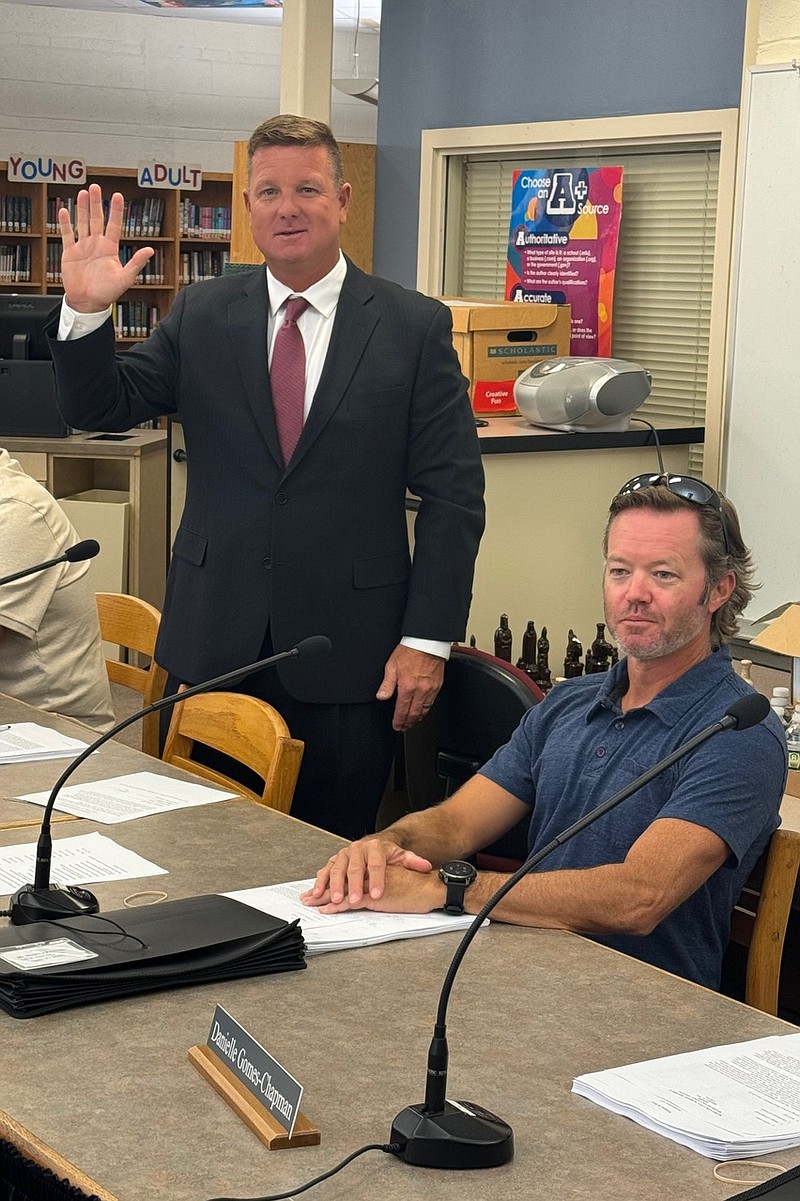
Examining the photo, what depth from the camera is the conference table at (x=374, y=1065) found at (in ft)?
3.93

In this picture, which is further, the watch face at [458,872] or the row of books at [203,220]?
the row of books at [203,220]

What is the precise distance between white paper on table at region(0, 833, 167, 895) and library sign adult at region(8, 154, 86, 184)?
928 centimetres

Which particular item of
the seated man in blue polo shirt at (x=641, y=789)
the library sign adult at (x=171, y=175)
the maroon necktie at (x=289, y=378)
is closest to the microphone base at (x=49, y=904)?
the seated man in blue polo shirt at (x=641, y=789)

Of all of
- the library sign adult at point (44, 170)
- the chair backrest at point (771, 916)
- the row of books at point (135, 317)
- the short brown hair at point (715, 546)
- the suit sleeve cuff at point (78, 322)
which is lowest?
the chair backrest at point (771, 916)

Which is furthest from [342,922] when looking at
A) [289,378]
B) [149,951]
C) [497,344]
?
[497,344]

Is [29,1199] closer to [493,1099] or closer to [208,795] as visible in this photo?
[493,1099]

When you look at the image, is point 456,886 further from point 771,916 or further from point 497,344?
point 497,344

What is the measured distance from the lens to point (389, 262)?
18.6 feet

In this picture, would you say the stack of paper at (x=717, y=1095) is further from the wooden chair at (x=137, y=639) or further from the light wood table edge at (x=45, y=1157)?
the wooden chair at (x=137, y=639)

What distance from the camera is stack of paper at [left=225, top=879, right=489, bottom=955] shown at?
172 cm

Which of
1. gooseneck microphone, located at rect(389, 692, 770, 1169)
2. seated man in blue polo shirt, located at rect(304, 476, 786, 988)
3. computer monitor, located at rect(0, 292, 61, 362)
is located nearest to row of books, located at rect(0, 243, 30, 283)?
computer monitor, located at rect(0, 292, 61, 362)

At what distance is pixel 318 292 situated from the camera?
2830 millimetres

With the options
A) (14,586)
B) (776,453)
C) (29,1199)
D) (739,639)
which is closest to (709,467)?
(776,453)

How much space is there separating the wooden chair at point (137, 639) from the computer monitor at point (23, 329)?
8.55 ft
